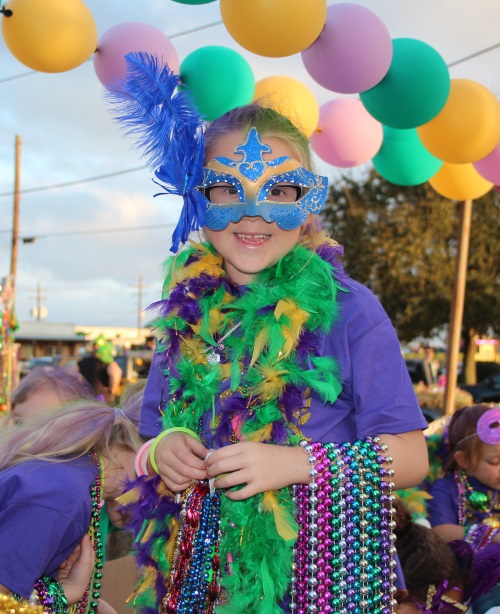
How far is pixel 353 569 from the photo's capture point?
4.42 feet

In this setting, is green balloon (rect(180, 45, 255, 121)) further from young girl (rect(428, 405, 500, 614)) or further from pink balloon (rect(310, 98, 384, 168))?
young girl (rect(428, 405, 500, 614))

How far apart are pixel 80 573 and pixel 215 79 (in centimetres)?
272

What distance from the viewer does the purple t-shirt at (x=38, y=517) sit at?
1.64 metres

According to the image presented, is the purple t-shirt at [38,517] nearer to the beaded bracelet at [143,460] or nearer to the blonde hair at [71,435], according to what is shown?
the blonde hair at [71,435]

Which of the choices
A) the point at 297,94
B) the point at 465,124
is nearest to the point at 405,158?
the point at 465,124

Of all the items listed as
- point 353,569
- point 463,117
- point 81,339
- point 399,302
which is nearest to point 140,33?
point 463,117

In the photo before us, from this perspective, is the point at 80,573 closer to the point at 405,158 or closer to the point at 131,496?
the point at 131,496

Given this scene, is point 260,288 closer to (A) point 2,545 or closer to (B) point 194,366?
(B) point 194,366

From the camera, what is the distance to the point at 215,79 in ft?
12.3

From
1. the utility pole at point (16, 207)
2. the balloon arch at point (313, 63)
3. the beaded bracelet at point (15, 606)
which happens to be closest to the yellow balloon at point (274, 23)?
the balloon arch at point (313, 63)

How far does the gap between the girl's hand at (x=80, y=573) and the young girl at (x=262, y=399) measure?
0.32 metres

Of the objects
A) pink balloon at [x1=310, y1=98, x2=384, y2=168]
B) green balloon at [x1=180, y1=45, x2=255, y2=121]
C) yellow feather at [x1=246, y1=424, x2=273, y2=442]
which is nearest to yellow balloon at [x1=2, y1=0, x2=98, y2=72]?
green balloon at [x1=180, y1=45, x2=255, y2=121]

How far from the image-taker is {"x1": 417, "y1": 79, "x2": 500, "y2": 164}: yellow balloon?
3885 mm

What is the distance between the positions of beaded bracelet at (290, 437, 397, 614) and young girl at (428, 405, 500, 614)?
181 cm
